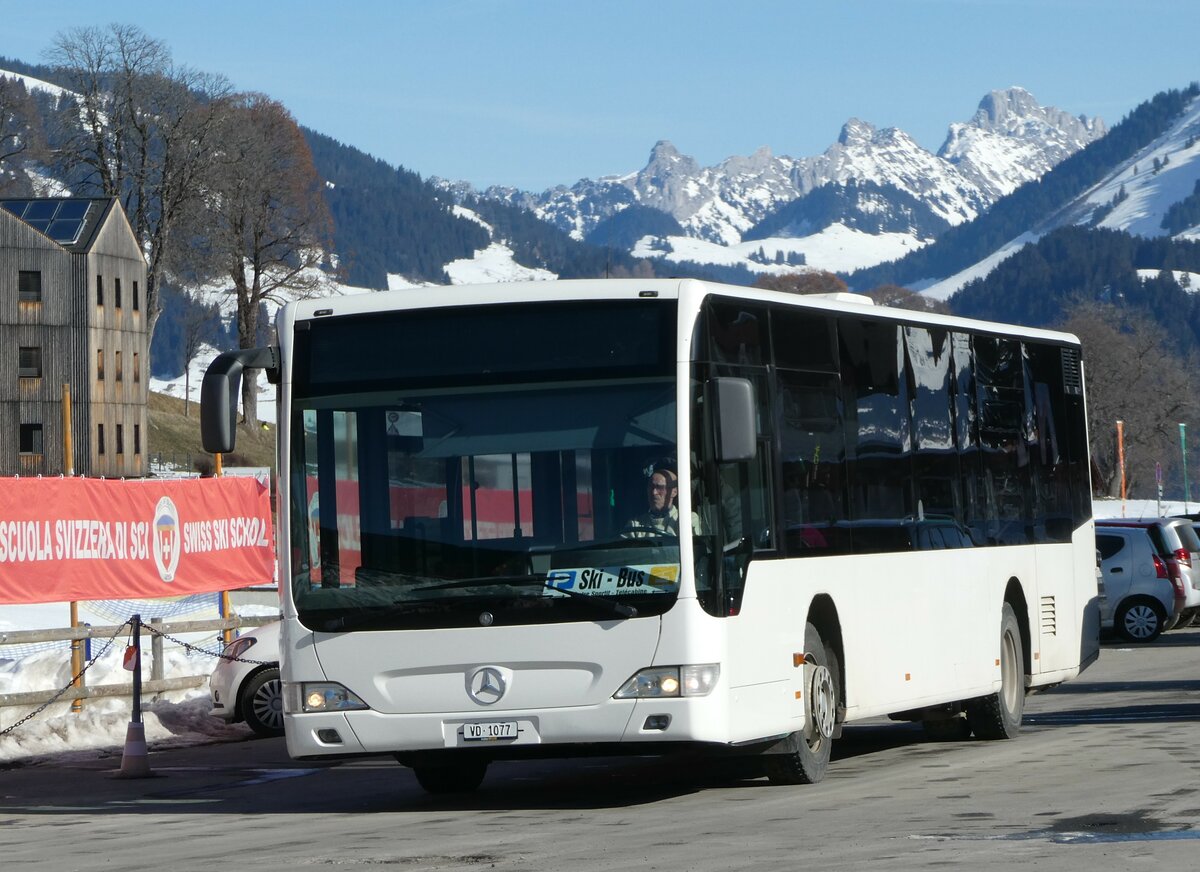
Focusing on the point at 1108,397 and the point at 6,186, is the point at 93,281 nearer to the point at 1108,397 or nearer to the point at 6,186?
the point at 6,186

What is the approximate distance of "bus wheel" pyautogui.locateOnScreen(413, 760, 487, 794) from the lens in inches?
531

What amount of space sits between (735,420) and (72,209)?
82.3m

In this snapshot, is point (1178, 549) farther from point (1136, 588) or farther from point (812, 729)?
point (812, 729)

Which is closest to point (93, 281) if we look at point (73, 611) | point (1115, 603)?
point (1115, 603)

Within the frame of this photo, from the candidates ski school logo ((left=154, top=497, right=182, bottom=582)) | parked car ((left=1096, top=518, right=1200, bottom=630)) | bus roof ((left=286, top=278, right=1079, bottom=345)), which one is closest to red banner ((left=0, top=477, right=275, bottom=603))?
ski school logo ((left=154, top=497, right=182, bottom=582))

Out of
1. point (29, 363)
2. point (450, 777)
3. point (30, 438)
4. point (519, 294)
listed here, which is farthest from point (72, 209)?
point (519, 294)

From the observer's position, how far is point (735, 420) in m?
11.3

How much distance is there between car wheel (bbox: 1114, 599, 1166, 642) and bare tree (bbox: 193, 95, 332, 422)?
58804mm

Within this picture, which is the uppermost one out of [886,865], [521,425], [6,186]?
[6,186]

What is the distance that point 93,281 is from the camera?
88125 millimetres

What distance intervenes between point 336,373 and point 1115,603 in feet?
72.7

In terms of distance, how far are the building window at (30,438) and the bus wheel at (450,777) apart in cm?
7609

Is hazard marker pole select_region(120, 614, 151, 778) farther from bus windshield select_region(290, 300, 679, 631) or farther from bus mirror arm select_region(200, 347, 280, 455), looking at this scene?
bus mirror arm select_region(200, 347, 280, 455)

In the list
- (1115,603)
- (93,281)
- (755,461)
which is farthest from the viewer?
(93,281)
